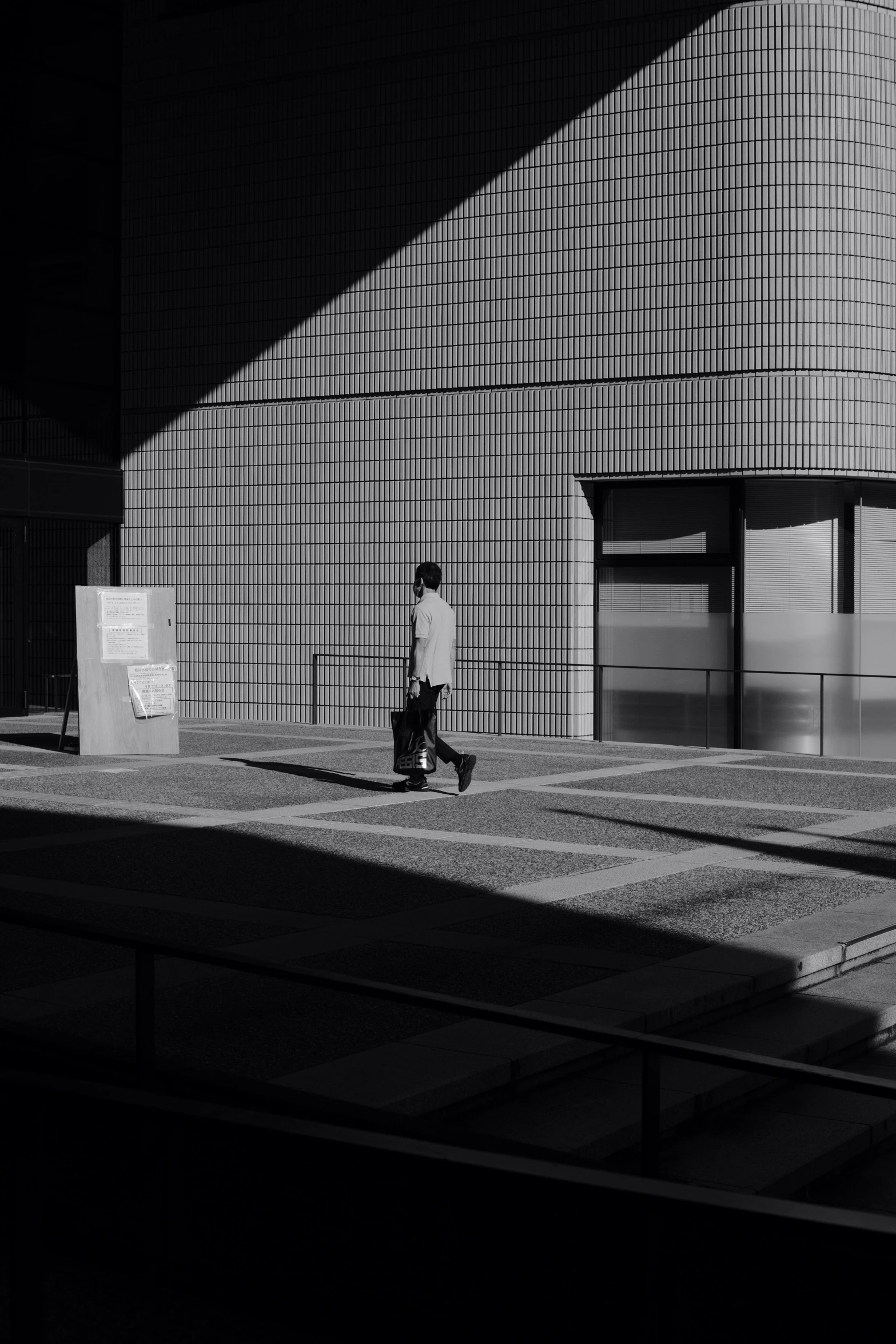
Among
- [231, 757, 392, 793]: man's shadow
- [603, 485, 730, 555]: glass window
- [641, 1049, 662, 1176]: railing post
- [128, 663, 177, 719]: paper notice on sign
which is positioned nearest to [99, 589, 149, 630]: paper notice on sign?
[128, 663, 177, 719]: paper notice on sign

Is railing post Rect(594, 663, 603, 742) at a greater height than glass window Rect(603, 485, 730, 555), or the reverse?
glass window Rect(603, 485, 730, 555)

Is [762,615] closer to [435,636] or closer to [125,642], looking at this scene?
[435,636]

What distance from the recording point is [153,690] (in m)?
17.4

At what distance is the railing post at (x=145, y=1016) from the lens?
4812mm

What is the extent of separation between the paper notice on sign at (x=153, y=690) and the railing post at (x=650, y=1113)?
13.2m

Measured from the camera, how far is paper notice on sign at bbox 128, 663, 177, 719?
17.2 m

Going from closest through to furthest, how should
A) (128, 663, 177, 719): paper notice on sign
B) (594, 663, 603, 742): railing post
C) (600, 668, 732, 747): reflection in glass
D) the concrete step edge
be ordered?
the concrete step edge < (128, 663, 177, 719): paper notice on sign < (600, 668, 732, 747): reflection in glass < (594, 663, 603, 742): railing post

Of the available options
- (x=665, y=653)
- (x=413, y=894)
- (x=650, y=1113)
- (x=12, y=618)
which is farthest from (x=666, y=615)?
(x=650, y=1113)

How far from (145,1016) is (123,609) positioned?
12645 millimetres

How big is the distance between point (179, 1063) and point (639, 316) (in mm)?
16786

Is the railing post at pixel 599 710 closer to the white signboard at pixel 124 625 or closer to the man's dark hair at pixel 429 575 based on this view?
the white signboard at pixel 124 625

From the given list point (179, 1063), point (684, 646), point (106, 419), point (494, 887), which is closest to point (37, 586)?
point (106, 419)

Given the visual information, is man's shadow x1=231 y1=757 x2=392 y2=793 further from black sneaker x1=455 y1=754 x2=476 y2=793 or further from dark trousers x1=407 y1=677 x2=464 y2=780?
black sneaker x1=455 y1=754 x2=476 y2=793

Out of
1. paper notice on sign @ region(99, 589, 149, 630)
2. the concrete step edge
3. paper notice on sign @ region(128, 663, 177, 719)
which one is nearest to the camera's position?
the concrete step edge
